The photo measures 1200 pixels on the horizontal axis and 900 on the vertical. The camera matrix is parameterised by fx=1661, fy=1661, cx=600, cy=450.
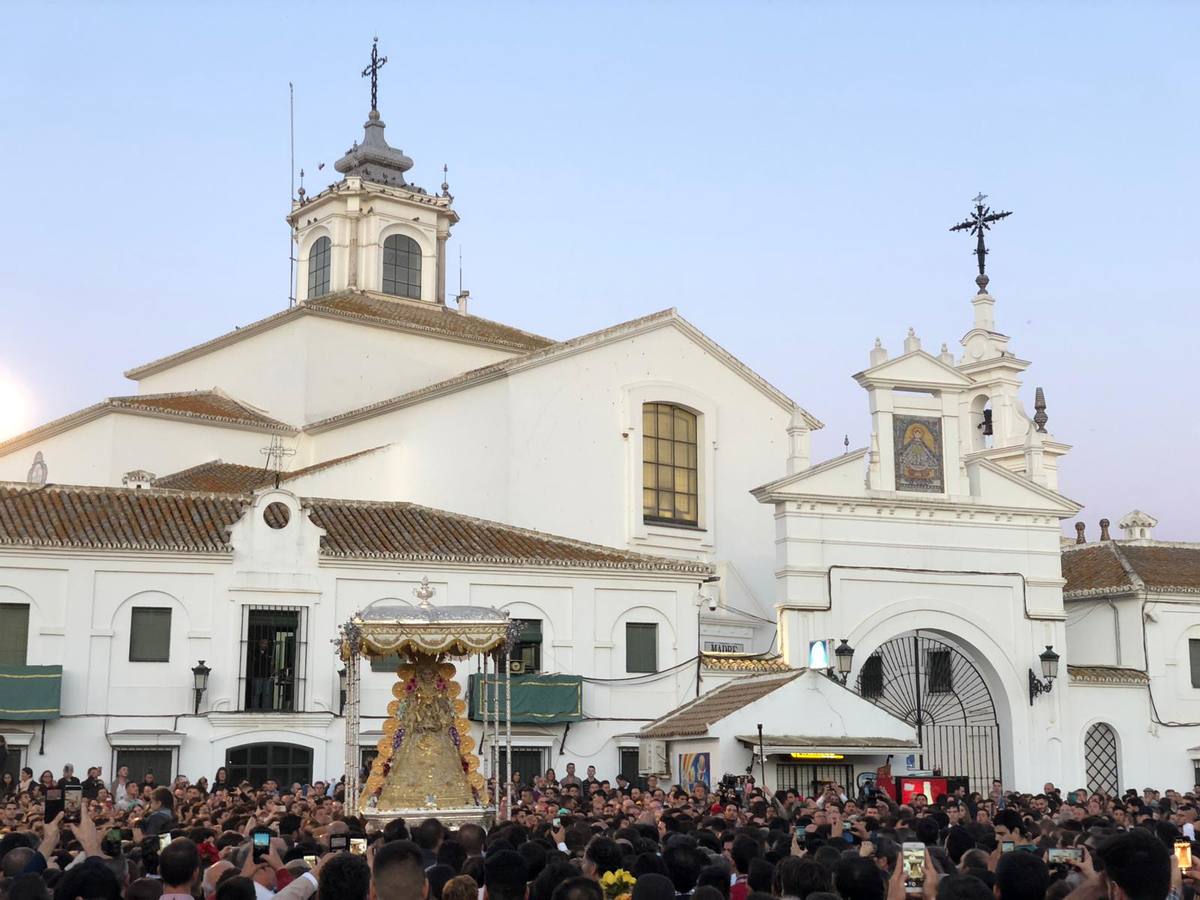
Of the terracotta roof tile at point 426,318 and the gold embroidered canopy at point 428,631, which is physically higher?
the terracotta roof tile at point 426,318

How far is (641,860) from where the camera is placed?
973 cm

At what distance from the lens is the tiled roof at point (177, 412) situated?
3866cm

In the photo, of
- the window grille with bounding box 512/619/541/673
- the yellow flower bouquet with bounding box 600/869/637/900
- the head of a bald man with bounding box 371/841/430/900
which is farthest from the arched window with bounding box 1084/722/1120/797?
the head of a bald man with bounding box 371/841/430/900

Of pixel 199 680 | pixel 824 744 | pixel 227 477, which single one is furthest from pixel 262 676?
pixel 824 744

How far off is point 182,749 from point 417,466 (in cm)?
1061

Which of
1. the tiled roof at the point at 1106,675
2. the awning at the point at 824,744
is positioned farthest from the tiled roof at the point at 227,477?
the tiled roof at the point at 1106,675

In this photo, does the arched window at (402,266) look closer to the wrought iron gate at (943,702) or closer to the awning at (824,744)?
the wrought iron gate at (943,702)

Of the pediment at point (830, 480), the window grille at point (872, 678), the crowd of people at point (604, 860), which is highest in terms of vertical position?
the pediment at point (830, 480)

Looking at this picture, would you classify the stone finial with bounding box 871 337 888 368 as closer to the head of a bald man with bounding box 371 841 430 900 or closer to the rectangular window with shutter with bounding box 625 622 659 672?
the rectangular window with shutter with bounding box 625 622 659 672

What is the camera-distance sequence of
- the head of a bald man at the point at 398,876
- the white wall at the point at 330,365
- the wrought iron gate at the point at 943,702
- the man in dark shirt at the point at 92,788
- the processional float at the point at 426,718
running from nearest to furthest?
1. the head of a bald man at the point at 398,876
2. the man in dark shirt at the point at 92,788
3. the processional float at the point at 426,718
4. the wrought iron gate at the point at 943,702
5. the white wall at the point at 330,365

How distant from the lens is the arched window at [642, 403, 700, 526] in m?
37.5

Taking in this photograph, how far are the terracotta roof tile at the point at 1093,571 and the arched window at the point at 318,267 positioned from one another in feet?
70.5

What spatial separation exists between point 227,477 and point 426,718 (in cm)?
1560

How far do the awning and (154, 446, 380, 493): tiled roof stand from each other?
40.9 ft
